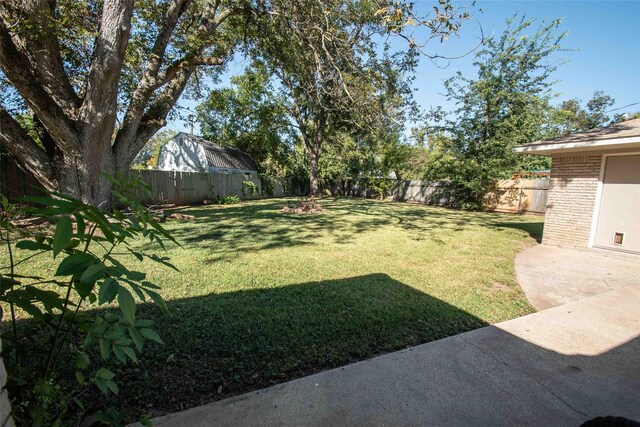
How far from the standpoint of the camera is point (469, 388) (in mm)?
2182

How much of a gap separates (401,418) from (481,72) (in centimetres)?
1710

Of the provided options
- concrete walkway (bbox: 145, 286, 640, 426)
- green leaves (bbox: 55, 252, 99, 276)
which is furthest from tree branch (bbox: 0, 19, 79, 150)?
green leaves (bbox: 55, 252, 99, 276)

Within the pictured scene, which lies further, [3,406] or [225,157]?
[225,157]

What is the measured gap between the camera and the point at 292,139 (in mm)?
25984

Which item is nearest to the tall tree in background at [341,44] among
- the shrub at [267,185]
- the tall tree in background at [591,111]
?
the shrub at [267,185]

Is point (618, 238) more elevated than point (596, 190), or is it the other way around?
point (596, 190)

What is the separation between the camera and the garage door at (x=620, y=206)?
20.5 ft

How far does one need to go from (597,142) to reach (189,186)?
15.3 metres

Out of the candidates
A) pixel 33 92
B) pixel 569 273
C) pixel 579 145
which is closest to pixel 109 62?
pixel 33 92

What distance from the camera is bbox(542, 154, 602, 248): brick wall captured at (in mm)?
6812

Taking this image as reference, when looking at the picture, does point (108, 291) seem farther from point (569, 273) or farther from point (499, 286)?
point (569, 273)

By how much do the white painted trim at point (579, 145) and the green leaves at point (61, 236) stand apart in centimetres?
866

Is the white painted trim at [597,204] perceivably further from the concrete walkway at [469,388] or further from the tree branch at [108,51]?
the tree branch at [108,51]

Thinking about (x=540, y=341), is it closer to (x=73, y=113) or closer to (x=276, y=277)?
(x=276, y=277)
